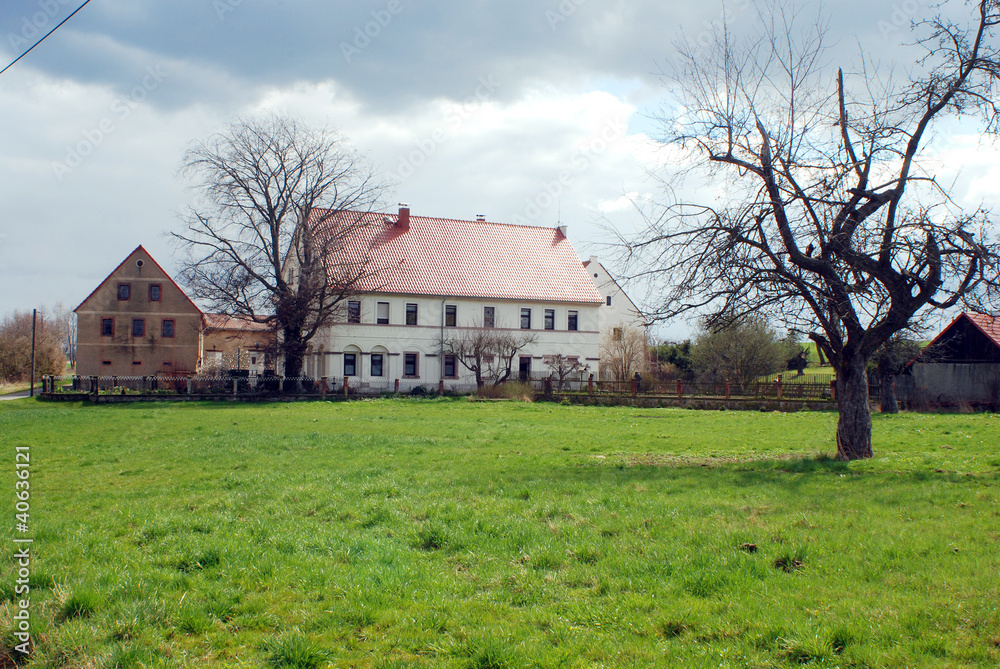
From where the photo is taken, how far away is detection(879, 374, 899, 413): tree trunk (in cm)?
2984

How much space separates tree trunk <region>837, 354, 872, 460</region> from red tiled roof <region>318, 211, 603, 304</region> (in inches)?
1380

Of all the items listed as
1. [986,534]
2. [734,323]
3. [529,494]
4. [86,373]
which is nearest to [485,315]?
[86,373]

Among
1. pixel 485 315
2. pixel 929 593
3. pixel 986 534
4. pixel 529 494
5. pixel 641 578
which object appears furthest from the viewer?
Result: pixel 485 315

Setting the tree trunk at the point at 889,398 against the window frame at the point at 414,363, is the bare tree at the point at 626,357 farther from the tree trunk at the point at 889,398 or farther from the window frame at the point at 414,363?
the tree trunk at the point at 889,398

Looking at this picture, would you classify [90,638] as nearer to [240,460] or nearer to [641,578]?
[641,578]

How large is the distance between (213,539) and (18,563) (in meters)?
1.54

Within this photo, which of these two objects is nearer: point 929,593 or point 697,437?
point 929,593

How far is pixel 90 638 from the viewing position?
4.30 m

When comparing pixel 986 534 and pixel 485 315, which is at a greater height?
pixel 485 315

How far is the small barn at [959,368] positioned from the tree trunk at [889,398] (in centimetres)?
171

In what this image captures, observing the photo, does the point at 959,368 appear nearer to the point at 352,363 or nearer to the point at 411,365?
the point at 411,365

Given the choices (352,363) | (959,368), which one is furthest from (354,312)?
(959,368)

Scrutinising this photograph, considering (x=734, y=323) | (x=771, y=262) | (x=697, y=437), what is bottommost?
(x=697, y=437)

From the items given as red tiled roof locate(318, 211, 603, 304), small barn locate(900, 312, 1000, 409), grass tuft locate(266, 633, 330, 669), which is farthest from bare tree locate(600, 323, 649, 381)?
grass tuft locate(266, 633, 330, 669)
